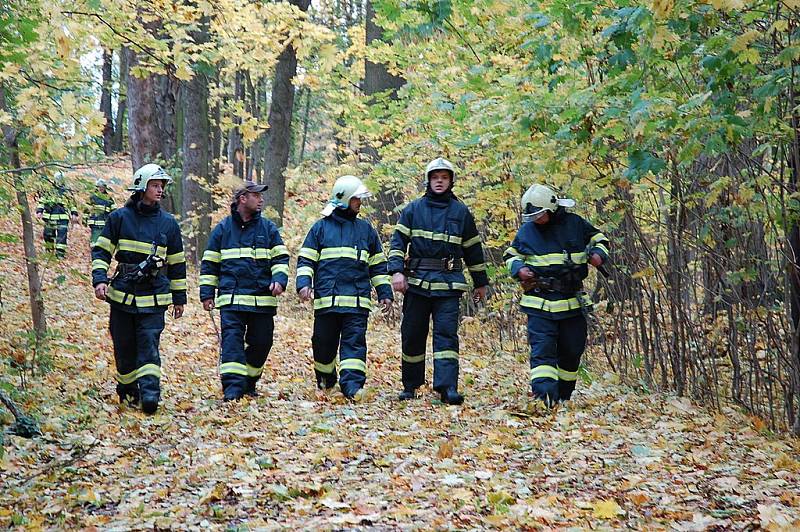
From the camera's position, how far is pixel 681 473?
553cm

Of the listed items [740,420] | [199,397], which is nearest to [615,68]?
[740,420]

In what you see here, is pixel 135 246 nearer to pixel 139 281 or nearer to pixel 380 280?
pixel 139 281

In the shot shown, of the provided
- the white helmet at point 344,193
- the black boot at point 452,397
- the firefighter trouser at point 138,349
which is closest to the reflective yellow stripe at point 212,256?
the firefighter trouser at point 138,349

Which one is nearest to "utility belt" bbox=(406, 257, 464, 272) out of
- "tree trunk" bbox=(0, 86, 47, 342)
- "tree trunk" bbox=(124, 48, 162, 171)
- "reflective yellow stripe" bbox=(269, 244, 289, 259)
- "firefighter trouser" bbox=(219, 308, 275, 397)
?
"reflective yellow stripe" bbox=(269, 244, 289, 259)

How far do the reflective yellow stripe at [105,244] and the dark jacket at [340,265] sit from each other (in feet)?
5.66

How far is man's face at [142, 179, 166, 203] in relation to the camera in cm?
795

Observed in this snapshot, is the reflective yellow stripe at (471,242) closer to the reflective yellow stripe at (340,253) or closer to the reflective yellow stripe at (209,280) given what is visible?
the reflective yellow stripe at (340,253)

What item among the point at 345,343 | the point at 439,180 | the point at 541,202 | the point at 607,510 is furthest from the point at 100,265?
the point at 607,510

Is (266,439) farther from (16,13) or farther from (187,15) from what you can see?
(187,15)

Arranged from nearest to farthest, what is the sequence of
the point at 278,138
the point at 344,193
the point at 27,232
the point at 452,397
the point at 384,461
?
the point at 384,461 → the point at 452,397 → the point at 344,193 → the point at 27,232 → the point at 278,138

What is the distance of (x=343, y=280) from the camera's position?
8.46m

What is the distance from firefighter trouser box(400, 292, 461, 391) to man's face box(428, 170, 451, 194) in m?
1.04

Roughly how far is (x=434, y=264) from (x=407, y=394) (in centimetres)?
131

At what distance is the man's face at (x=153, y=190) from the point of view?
7.95 metres
